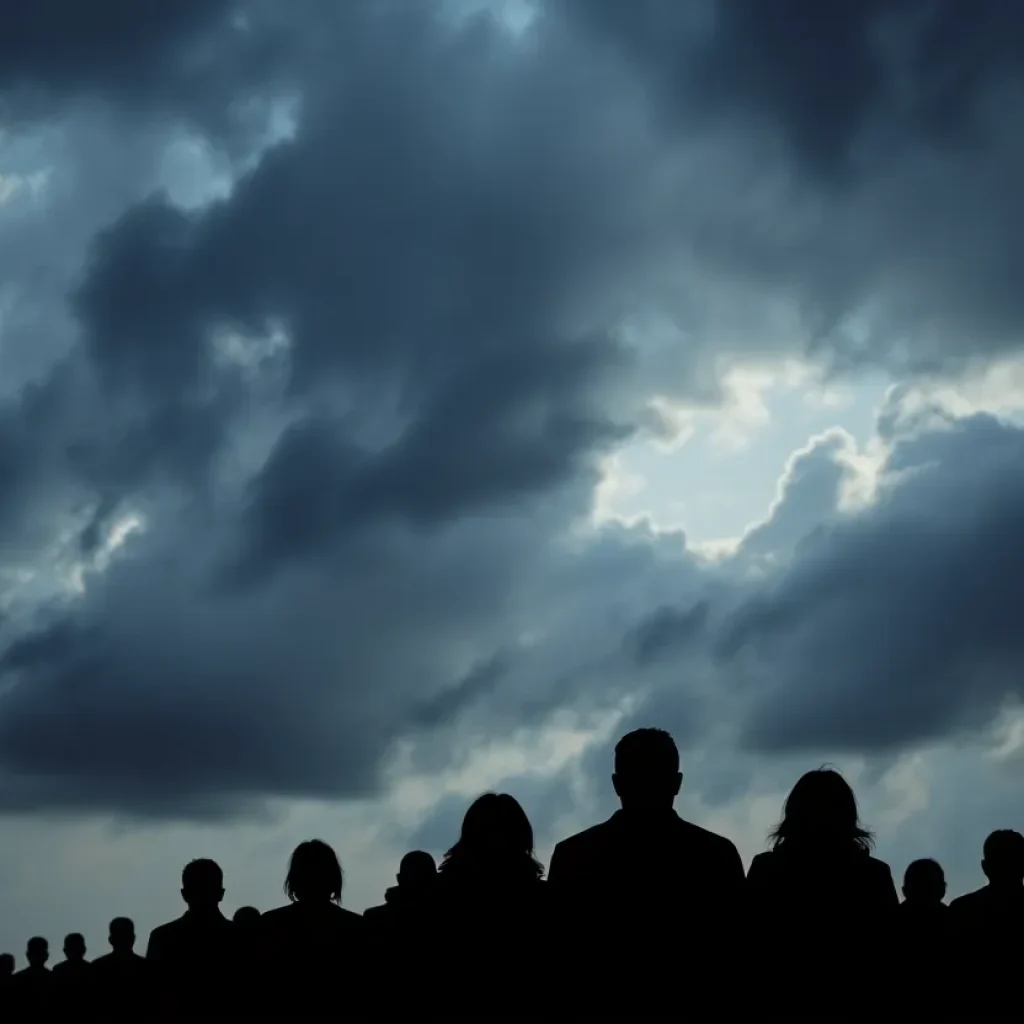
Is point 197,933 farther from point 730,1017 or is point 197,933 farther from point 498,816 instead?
point 730,1017

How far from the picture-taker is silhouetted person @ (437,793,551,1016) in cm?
840

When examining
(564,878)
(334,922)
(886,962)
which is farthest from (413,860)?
(886,962)

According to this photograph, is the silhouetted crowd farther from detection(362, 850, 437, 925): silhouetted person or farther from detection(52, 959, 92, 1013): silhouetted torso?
detection(52, 959, 92, 1013): silhouetted torso

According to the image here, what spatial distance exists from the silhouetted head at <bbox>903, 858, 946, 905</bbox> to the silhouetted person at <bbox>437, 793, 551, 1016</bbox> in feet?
15.0

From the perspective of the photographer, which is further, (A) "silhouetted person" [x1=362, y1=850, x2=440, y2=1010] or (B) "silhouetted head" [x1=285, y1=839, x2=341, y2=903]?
(B) "silhouetted head" [x1=285, y1=839, x2=341, y2=903]

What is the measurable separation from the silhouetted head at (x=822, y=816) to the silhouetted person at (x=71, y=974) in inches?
407

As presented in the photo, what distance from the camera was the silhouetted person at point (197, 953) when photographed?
10805mm

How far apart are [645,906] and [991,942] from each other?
9.45 ft

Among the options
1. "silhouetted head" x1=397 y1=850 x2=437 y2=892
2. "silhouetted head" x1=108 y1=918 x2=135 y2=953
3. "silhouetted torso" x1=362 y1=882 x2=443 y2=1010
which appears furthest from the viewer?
"silhouetted head" x1=108 y1=918 x2=135 y2=953

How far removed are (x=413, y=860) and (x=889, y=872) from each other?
15.4 ft

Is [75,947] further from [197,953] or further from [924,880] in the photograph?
[924,880]

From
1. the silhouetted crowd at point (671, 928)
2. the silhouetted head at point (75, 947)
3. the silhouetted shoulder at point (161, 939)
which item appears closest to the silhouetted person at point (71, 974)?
the silhouetted head at point (75, 947)

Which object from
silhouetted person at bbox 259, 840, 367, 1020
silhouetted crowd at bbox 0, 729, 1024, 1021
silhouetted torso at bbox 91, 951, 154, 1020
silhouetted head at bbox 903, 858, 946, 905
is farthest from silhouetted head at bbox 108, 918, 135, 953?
silhouetted head at bbox 903, 858, 946, 905

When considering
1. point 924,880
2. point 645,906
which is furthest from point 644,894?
point 924,880
